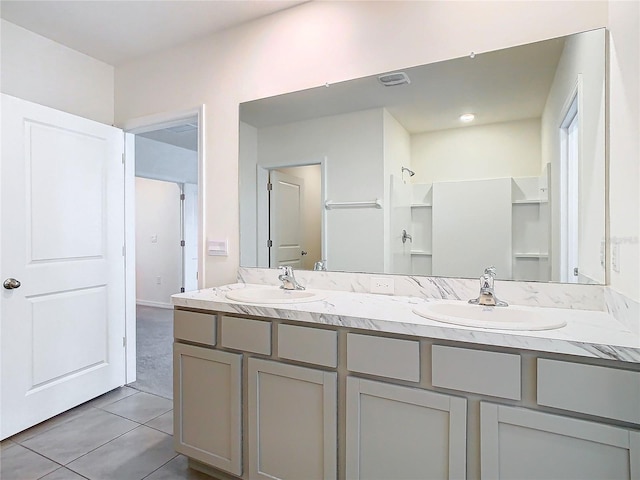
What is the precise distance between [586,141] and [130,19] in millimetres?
2537

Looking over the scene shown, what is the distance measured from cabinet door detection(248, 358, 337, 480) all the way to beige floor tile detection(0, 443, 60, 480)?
1111mm

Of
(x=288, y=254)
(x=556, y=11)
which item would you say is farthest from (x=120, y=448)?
(x=556, y=11)

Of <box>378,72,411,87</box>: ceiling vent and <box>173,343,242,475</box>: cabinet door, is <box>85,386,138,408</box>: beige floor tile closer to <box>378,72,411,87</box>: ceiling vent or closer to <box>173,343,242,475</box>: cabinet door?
<box>173,343,242,475</box>: cabinet door

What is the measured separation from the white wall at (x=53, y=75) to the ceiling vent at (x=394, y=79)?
2.19m

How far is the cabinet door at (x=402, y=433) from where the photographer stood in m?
1.22

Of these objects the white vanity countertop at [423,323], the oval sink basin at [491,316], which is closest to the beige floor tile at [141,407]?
the white vanity countertop at [423,323]

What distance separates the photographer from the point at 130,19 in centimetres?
225

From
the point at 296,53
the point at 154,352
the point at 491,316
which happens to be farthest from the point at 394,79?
the point at 154,352

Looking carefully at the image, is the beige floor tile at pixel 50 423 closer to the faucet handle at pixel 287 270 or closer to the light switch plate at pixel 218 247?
the light switch plate at pixel 218 247

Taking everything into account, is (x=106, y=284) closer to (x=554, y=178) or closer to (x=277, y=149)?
(x=277, y=149)

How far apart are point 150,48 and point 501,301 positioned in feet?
8.99

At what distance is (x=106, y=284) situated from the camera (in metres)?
2.71

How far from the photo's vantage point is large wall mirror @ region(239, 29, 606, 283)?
1562mm

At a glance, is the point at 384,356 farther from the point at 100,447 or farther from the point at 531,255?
the point at 100,447
